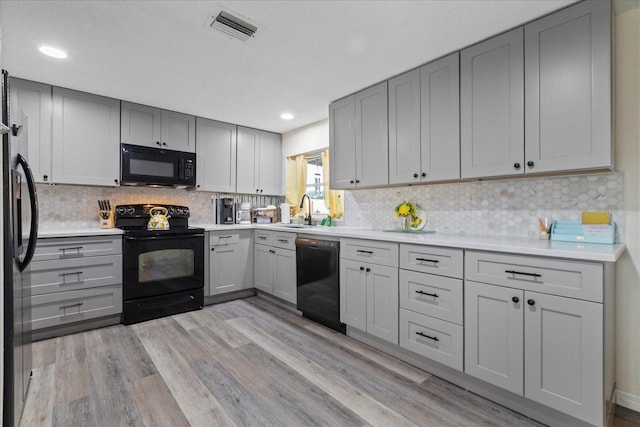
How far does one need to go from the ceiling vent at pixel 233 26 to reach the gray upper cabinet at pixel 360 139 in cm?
127

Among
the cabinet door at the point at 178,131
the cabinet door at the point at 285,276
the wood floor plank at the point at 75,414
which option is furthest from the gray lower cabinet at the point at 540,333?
the cabinet door at the point at 178,131

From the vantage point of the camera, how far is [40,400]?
1790 mm

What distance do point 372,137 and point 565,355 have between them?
212cm

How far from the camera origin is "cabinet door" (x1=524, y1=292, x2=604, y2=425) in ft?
4.69

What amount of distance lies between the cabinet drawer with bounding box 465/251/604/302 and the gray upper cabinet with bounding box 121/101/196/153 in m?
3.34

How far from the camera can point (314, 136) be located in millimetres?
4105

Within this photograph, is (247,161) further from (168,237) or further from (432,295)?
(432,295)

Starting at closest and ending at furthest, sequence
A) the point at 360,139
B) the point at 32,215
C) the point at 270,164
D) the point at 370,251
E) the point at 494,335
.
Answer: the point at 32,215
the point at 494,335
the point at 370,251
the point at 360,139
the point at 270,164

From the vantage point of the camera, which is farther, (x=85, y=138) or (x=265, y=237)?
(x=265, y=237)

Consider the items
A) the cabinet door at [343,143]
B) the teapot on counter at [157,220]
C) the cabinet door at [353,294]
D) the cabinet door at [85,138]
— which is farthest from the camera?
the teapot on counter at [157,220]

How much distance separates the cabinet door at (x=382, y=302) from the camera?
7.50ft

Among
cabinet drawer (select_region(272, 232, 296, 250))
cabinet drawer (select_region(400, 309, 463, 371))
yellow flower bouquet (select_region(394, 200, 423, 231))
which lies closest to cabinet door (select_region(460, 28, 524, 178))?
yellow flower bouquet (select_region(394, 200, 423, 231))

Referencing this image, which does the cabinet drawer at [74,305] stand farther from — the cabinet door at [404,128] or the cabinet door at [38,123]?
the cabinet door at [404,128]

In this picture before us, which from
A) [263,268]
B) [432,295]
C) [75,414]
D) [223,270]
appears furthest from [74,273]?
[432,295]
